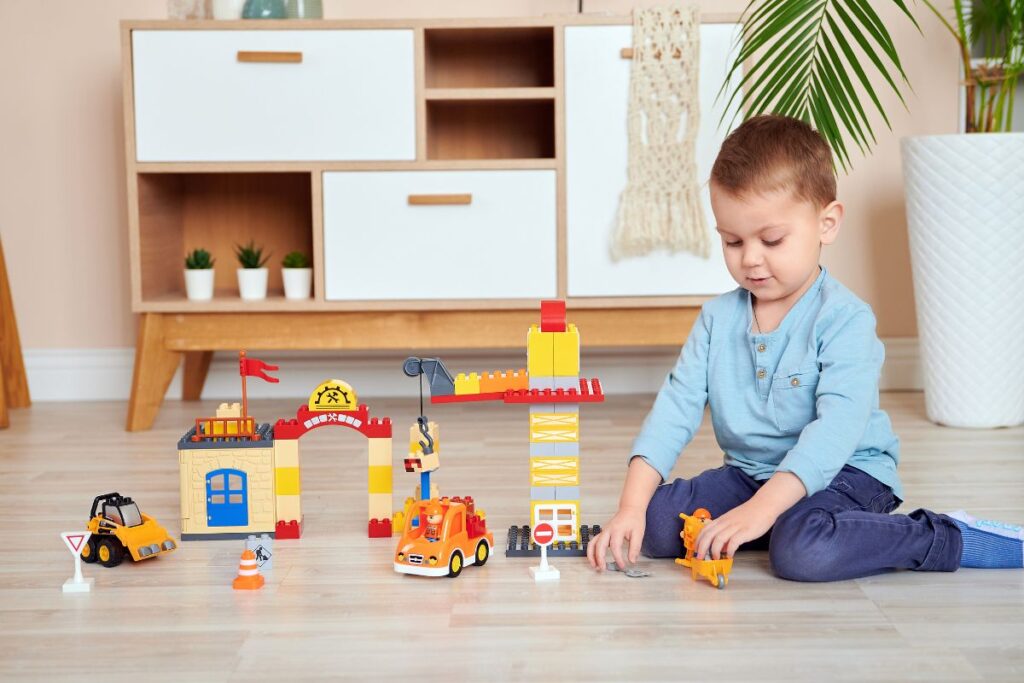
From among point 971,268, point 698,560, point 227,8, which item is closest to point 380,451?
point 698,560

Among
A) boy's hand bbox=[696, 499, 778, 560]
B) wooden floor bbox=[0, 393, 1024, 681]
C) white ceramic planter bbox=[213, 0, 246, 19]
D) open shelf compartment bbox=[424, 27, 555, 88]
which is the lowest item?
wooden floor bbox=[0, 393, 1024, 681]

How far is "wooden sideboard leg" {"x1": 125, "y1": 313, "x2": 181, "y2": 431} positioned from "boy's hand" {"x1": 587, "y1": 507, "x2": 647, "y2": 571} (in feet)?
3.92

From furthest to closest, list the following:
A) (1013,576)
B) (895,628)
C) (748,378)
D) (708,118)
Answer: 1. (708,118)
2. (748,378)
3. (1013,576)
4. (895,628)

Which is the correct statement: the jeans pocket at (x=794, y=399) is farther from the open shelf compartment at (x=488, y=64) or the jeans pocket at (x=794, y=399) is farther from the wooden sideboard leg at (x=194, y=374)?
the wooden sideboard leg at (x=194, y=374)

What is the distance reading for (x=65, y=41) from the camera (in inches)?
94.0

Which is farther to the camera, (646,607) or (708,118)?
(708,118)

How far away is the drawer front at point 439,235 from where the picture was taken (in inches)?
81.0

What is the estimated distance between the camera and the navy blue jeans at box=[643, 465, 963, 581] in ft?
3.76

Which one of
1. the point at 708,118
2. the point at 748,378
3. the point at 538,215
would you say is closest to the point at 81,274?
the point at 538,215

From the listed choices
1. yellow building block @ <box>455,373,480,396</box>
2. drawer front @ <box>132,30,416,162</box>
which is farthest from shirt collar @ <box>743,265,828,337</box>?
drawer front @ <box>132,30,416,162</box>

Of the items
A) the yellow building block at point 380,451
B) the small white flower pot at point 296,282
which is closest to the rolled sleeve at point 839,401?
the yellow building block at point 380,451

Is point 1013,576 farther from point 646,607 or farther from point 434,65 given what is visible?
point 434,65

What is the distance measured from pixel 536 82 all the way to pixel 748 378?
127cm

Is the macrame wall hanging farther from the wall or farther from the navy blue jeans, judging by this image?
the navy blue jeans
